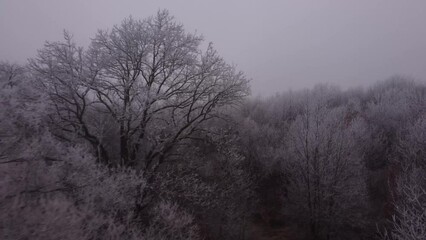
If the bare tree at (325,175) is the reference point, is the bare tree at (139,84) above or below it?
above

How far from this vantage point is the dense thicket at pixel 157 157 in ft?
21.7

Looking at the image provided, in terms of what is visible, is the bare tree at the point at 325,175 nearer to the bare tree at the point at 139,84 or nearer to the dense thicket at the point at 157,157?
the dense thicket at the point at 157,157

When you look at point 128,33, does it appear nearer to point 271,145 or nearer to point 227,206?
point 227,206

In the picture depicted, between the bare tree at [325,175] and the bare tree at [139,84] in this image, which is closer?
the bare tree at [139,84]

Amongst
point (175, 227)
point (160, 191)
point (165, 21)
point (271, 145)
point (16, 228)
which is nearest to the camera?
point (16, 228)

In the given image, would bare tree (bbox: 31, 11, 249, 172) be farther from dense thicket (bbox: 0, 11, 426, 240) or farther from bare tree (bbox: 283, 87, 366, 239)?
bare tree (bbox: 283, 87, 366, 239)

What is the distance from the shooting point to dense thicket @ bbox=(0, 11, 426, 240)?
21.7 feet

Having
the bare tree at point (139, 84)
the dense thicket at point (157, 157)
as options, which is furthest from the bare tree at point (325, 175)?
the bare tree at point (139, 84)

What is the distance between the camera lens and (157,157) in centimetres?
1454

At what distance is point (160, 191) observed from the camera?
38.5 ft

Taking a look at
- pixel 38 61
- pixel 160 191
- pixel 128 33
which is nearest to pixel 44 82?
pixel 38 61

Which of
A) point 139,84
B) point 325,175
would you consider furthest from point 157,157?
point 325,175

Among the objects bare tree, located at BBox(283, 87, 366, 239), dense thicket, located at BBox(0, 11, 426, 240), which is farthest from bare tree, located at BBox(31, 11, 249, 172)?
bare tree, located at BBox(283, 87, 366, 239)

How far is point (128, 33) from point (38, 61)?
357 centimetres
